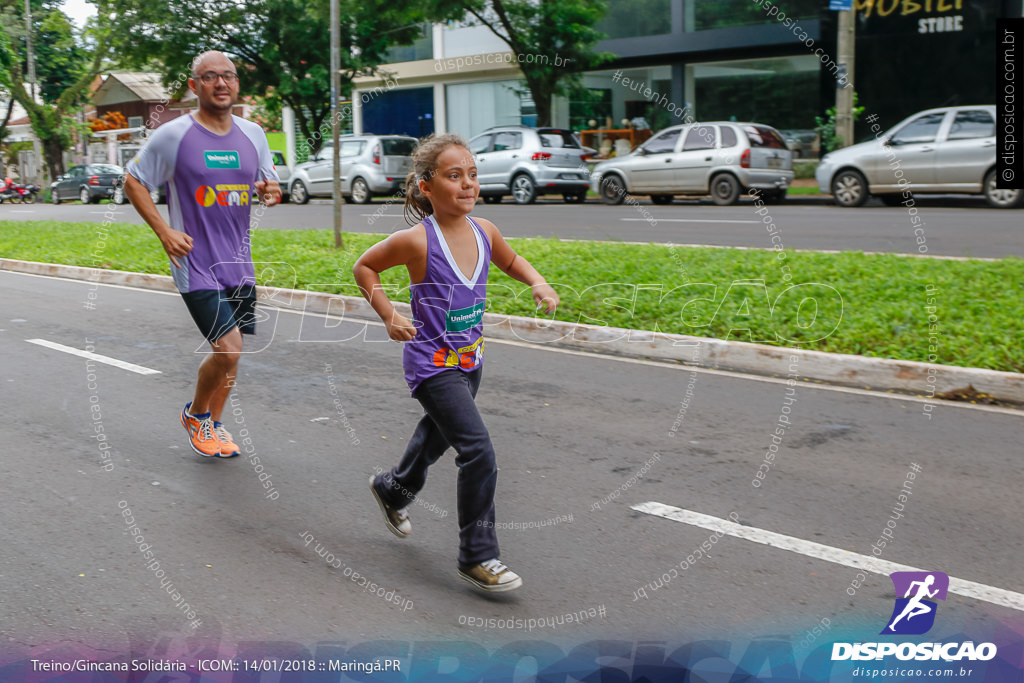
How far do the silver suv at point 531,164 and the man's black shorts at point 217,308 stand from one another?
56.7 ft

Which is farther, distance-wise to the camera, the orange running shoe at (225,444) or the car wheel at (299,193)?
the car wheel at (299,193)

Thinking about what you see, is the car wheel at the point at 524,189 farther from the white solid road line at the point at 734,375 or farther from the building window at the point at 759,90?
the white solid road line at the point at 734,375

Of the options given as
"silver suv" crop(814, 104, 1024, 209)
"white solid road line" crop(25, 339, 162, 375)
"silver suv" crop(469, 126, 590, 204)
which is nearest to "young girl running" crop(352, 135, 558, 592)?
"white solid road line" crop(25, 339, 162, 375)

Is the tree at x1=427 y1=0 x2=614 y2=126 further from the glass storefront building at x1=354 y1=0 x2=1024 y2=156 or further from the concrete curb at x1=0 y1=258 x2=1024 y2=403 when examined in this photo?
the concrete curb at x1=0 y1=258 x2=1024 y2=403

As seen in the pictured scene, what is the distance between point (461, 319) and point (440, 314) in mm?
76

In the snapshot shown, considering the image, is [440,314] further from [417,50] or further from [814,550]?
[417,50]

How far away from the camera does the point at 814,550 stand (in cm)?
390

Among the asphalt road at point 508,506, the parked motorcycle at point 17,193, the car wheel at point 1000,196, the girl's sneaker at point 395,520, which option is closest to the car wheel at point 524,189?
the car wheel at point 1000,196

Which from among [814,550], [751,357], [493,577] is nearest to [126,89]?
[751,357]

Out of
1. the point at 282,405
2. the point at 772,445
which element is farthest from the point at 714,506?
the point at 282,405

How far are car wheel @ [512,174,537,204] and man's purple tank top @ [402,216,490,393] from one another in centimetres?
1864

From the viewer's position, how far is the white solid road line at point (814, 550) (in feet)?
11.4

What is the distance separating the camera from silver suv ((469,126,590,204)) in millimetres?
21875

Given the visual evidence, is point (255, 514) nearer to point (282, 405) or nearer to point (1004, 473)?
point (282, 405)
